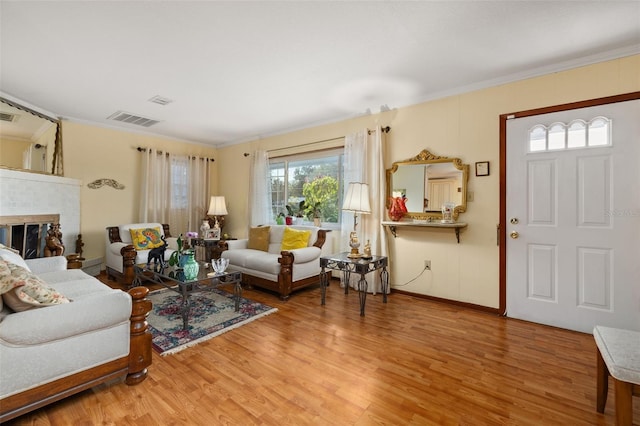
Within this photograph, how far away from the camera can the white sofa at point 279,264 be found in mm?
3520

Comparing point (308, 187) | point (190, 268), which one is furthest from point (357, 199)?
point (190, 268)

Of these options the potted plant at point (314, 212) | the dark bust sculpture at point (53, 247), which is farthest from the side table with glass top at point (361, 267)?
the dark bust sculpture at point (53, 247)

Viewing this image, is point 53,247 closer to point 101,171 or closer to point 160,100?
point 101,171

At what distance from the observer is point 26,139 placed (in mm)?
3752

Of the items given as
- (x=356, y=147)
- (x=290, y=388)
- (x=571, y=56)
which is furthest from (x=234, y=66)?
(x=571, y=56)

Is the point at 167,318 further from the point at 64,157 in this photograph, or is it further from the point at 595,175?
the point at 595,175

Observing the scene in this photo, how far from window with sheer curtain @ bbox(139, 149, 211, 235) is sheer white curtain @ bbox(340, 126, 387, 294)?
3.28 metres

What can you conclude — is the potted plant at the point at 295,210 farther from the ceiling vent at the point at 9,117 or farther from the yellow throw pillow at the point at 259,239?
the ceiling vent at the point at 9,117

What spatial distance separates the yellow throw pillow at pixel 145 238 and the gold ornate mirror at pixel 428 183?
3568mm

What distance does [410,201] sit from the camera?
12.1 feet

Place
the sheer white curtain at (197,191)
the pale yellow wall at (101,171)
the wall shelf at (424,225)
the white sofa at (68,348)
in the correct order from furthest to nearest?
the sheer white curtain at (197,191), the pale yellow wall at (101,171), the wall shelf at (424,225), the white sofa at (68,348)

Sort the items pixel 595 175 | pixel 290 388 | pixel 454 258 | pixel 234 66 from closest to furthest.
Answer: pixel 290 388 < pixel 595 175 < pixel 234 66 < pixel 454 258

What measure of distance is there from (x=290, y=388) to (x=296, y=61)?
266cm

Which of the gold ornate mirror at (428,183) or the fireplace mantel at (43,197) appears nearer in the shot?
the gold ornate mirror at (428,183)
